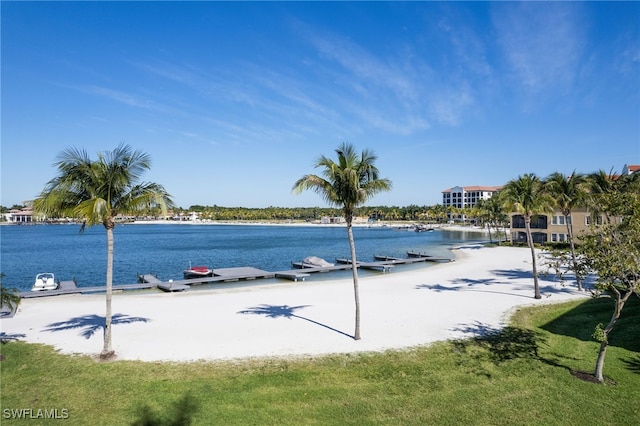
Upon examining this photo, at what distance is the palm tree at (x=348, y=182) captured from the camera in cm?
1415

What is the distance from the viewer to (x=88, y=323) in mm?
17922

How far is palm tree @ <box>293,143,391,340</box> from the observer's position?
14148 millimetres

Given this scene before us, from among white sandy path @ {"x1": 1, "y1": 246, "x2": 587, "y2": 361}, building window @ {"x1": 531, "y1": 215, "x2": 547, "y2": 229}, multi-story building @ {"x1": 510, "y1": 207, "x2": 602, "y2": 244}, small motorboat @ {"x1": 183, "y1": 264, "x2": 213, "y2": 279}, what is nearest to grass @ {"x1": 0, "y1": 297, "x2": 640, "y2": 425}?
white sandy path @ {"x1": 1, "y1": 246, "x2": 587, "y2": 361}

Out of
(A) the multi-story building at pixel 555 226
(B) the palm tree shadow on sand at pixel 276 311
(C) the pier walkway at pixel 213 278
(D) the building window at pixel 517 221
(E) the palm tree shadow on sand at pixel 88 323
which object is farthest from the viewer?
(D) the building window at pixel 517 221

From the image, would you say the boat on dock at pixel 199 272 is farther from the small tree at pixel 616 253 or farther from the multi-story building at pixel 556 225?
the multi-story building at pixel 556 225

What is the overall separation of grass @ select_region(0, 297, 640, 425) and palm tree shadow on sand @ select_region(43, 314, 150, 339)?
2.69 metres

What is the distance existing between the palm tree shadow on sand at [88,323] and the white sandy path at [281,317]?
0.09m

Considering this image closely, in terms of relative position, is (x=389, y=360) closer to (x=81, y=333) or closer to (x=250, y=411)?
(x=250, y=411)

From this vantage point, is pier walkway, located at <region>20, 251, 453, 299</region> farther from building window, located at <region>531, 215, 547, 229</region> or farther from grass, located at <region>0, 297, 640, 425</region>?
building window, located at <region>531, 215, 547, 229</region>

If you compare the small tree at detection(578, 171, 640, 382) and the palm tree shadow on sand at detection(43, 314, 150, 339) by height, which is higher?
the small tree at detection(578, 171, 640, 382)

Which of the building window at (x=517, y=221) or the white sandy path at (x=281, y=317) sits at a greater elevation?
the building window at (x=517, y=221)

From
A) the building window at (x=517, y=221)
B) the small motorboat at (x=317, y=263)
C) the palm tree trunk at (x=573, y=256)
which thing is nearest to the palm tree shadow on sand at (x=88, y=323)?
the palm tree trunk at (x=573, y=256)

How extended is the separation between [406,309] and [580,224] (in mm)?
45283

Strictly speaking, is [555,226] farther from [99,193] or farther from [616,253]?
[99,193]
